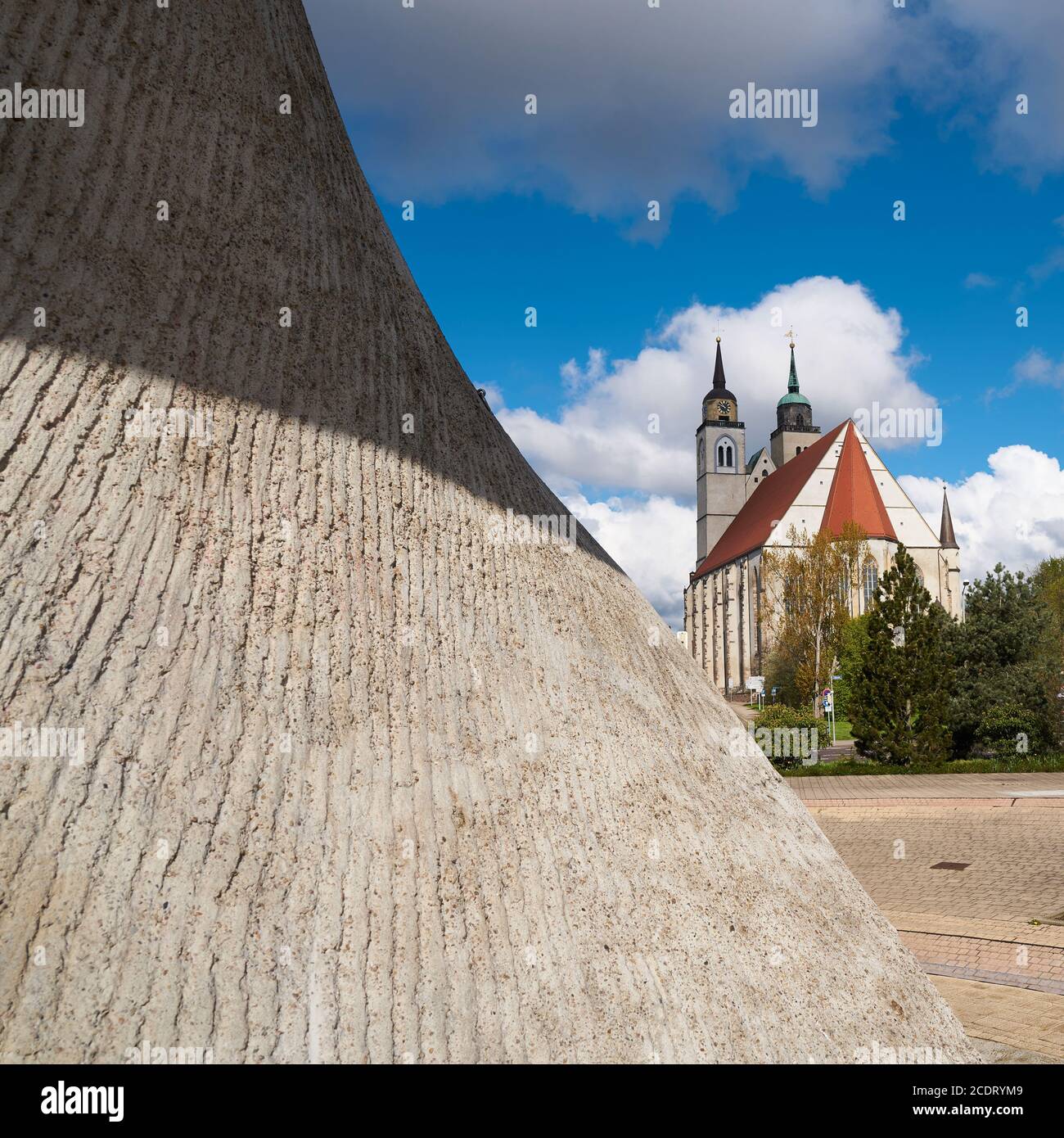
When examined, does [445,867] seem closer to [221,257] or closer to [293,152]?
[221,257]

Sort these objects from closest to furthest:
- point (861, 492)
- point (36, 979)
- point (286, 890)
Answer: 1. point (36, 979)
2. point (286, 890)
3. point (861, 492)

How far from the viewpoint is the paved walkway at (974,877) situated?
582cm

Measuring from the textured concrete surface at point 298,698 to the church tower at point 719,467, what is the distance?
74.6 m

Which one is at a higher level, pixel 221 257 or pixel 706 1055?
pixel 221 257

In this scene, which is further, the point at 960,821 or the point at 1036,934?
the point at 960,821

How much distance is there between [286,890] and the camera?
230cm

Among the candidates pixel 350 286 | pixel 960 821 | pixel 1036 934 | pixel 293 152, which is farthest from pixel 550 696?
pixel 960 821

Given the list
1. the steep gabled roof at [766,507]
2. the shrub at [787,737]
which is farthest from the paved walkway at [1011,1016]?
the steep gabled roof at [766,507]

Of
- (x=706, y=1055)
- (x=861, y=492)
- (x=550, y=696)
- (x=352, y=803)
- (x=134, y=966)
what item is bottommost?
(x=706, y=1055)

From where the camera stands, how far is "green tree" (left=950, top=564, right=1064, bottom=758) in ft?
70.9

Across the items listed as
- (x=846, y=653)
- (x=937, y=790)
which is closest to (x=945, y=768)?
(x=937, y=790)

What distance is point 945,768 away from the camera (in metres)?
20.2

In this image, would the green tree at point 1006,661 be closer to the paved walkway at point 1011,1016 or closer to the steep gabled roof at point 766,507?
the paved walkway at point 1011,1016

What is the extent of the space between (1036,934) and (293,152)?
7828 mm
